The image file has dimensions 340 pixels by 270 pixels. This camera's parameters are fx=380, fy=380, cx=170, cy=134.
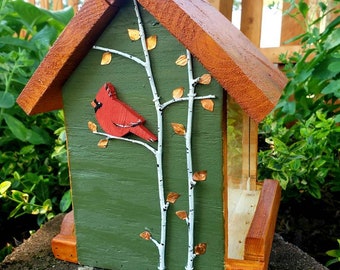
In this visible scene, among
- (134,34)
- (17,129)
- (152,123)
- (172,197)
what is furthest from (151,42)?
(17,129)

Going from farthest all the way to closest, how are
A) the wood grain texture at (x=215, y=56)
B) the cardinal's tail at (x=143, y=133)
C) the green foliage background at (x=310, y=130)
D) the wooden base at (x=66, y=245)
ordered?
1. the green foliage background at (x=310, y=130)
2. the wooden base at (x=66, y=245)
3. the cardinal's tail at (x=143, y=133)
4. the wood grain texture at (x=215, y=56)

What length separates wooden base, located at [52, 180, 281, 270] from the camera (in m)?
0.67

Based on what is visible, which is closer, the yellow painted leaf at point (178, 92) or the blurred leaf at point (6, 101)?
the yellow painted leaf at point (178, 92)

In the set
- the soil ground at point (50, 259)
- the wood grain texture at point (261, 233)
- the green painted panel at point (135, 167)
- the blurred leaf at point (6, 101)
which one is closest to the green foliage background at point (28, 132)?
the blurred leaf at point (6, 101)

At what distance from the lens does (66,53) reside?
2.11 ft

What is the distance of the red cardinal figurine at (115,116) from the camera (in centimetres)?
65

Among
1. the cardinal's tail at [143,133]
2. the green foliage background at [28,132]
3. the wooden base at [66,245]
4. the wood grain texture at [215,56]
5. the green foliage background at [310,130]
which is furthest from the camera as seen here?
the green foliage background at [28,132]

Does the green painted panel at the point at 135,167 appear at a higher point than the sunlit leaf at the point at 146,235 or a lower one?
higher

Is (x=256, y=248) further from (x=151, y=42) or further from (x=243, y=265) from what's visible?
(x=151, y=42)

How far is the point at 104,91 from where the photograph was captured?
67 centimetres

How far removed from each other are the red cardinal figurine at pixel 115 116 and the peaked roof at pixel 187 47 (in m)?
0.08

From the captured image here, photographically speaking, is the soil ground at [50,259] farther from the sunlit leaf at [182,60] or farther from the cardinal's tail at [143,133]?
the sunlit leaf at [182,60]

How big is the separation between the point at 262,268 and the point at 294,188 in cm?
72

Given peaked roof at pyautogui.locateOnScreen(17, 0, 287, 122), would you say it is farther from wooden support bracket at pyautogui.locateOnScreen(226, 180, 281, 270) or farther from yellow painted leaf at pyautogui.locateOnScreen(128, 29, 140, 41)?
wooden support bracket at pyautogui.locateOnScreen(226, 180, 281, 270)
